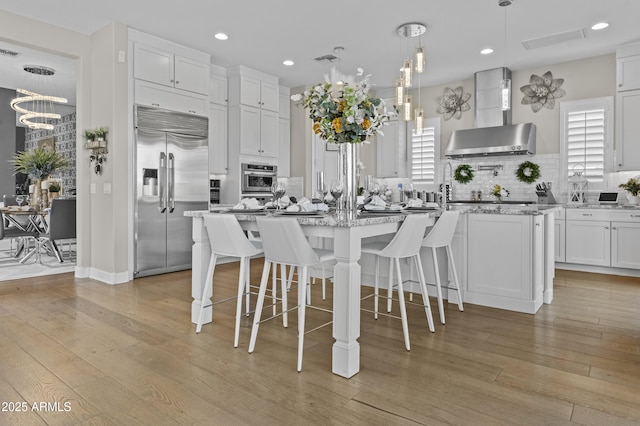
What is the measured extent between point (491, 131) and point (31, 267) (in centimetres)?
660

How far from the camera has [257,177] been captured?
635 cm

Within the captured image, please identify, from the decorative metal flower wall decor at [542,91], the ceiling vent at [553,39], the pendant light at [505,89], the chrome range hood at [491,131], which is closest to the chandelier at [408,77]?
the pendant light at [505,89]

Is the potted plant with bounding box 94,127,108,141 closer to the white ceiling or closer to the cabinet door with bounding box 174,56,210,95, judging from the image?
the cabinet door with bounding box 174,56,210,95

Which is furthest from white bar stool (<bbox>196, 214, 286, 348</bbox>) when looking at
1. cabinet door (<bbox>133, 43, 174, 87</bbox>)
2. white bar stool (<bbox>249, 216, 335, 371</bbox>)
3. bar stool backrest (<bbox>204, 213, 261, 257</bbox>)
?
cabinet door (<bbox>133, 43, 174, 87</bbox>)

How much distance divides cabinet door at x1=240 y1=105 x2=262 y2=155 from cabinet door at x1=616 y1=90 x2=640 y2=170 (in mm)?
4858

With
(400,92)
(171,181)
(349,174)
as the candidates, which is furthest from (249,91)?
(349,174)

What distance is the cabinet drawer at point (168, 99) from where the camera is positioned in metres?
4.77

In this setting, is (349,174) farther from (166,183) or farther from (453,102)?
(453,102)

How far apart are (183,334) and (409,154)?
543cm

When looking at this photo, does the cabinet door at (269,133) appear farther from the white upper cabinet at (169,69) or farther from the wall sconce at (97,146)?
the wall sconce at (97,146)

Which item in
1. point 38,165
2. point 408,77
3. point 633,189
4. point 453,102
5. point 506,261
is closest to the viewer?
point 506,261

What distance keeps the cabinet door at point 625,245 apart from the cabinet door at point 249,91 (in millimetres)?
5052

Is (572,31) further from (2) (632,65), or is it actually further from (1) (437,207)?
(1) (437,207)

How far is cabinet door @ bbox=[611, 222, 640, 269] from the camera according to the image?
4.85m
